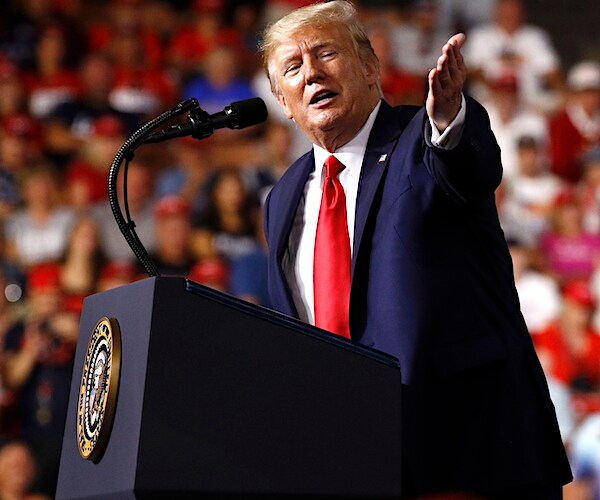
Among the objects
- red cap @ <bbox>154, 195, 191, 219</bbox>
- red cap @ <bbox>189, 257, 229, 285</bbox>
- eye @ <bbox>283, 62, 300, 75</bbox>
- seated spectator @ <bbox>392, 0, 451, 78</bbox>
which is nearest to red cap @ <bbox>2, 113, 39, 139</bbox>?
red cap @ <bbox>154, 195, 191, 219</bbox>

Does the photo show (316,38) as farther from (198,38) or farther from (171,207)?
(198,38)

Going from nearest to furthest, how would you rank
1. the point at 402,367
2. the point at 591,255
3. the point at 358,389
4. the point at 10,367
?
the point at 358,389 < the point at 402,367 < the point at 10,367 < the point at 591,255

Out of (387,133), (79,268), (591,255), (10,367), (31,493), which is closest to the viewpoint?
(387,133)

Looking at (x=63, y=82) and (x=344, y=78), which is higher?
(x=63, y=82)

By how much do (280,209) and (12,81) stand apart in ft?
14.6

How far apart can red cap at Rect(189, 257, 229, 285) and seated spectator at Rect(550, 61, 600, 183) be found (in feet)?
7.30

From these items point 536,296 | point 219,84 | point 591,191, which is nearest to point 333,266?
point 536,296

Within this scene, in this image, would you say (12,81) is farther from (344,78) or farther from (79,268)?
(344,78)

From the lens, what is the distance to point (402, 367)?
1495mm

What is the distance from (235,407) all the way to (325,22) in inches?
33.6

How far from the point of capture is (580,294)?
541 cm

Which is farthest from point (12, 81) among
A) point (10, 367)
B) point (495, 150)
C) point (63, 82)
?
point (495, 150)

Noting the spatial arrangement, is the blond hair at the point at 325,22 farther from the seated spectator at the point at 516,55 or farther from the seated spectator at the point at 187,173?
the seated spectator at the point at 516,55

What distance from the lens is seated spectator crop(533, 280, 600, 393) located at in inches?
200
